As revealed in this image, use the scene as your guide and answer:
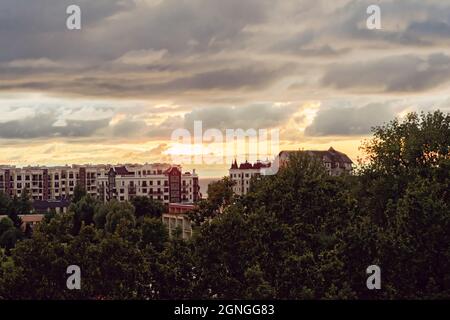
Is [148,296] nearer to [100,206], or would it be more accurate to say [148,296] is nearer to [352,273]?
[352,273]

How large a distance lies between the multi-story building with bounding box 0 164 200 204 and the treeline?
4899 cm

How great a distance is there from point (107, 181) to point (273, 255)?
232 ft

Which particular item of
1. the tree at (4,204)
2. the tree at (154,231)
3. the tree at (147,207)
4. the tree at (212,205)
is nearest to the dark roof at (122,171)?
the tree at (4,204)

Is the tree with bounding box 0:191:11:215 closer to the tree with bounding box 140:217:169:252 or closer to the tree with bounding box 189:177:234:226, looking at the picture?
the tree with bounding box 140:217:169:252

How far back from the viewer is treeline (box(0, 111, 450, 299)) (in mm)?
21781

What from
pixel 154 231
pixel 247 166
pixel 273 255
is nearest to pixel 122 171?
pixel 247 166

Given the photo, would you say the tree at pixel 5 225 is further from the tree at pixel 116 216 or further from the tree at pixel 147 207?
the tree at pixel 147 207

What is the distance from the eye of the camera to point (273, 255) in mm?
23125

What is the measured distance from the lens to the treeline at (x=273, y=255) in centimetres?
2178

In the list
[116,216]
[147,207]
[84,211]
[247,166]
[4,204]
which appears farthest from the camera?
[4,204]

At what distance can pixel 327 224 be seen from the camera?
25.4 metres

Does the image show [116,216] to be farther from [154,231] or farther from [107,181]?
[107,181]
